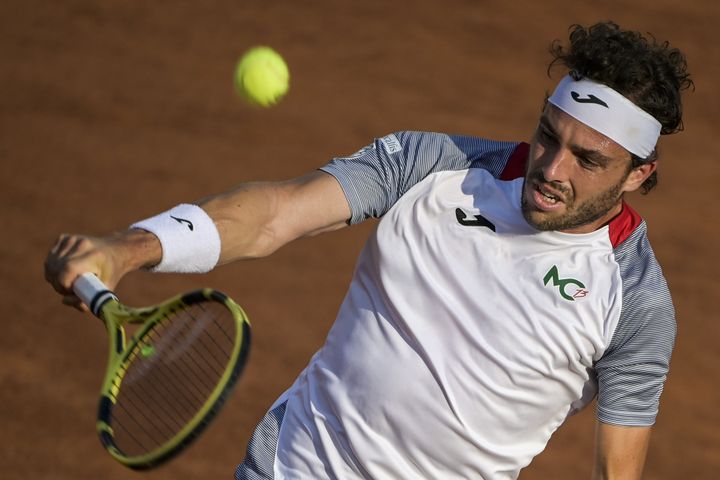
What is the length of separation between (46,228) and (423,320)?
4900 millimetres

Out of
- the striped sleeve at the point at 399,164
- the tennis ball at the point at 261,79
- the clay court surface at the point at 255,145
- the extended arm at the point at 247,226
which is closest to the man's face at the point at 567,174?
the striped sleeve at the point at 399,164

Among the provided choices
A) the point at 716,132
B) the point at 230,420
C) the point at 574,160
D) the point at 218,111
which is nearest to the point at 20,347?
the point at 230,420

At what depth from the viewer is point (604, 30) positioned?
3.70 metres

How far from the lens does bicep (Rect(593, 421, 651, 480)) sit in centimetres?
363

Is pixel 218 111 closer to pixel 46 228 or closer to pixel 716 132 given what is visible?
pixel 46 228

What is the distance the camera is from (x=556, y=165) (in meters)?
3.50

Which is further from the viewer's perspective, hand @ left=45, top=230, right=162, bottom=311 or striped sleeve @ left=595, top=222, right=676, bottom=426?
striped sleeve @ left=595, top=222, right=676, bottom=426

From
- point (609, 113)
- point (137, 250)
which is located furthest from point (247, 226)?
point (609, 113)

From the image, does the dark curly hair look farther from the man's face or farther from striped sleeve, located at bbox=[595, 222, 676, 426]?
striped sleeve, located at bbox=[595, 222, 676, 426]

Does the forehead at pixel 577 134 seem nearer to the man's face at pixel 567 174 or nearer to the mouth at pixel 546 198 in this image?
the man's face at pixel 567 174

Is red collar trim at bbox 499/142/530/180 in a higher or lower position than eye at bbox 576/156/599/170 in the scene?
lower

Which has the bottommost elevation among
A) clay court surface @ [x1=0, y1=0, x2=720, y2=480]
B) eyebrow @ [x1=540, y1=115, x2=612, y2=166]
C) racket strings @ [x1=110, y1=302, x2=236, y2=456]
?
clay court surface @ [x1=0, y1=0, x2=720, y2=480]

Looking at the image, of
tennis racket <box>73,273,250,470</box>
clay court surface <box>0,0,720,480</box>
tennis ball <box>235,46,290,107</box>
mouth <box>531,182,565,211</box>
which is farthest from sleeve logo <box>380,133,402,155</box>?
A: clay court surface <box>0,0,720,480</box>

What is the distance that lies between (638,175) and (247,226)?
1280 millimetres
